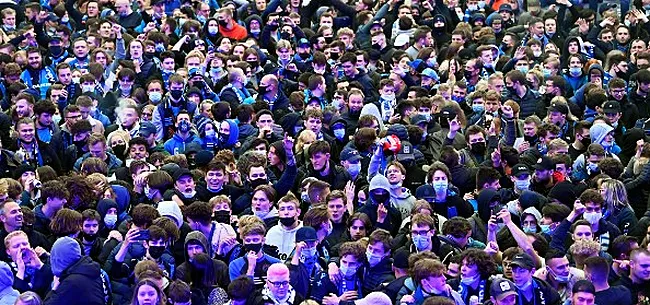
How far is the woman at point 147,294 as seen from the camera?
13.1 metres

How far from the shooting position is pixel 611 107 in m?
19.0

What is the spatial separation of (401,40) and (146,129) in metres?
5.99

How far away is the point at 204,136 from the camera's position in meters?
18.1

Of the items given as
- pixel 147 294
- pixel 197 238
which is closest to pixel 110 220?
pixel 197 238

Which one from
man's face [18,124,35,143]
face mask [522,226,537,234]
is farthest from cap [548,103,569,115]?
man's face [18,124,35,143]

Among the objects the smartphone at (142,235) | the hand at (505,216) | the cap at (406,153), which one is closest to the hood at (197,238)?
the smartphone at (142,235)

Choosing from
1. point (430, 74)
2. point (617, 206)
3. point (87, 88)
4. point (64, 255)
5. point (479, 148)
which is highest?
point (64, 255)

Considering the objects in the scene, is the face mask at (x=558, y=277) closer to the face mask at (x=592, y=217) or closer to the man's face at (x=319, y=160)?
the face mask at (x=592, y=217)

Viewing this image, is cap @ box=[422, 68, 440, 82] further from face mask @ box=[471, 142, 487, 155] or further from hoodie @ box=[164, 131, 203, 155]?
hoodie @ box=[164, 131, 203, 155]

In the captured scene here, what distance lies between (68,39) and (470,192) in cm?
774

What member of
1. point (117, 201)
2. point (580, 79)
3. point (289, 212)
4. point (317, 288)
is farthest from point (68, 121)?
point (580, 79)

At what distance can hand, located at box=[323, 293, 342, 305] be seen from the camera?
45.0 ft

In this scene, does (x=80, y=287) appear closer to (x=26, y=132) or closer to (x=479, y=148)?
(x=26, y=132)

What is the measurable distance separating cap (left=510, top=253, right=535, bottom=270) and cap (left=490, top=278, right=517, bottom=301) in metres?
0.24
